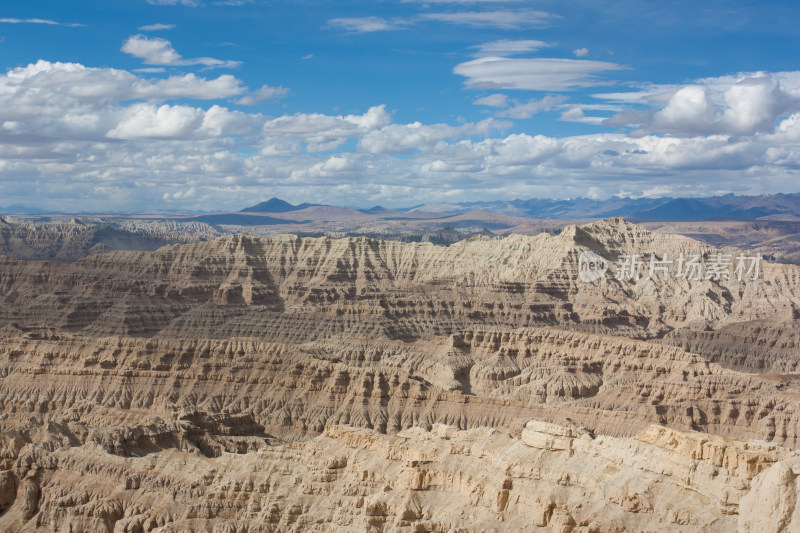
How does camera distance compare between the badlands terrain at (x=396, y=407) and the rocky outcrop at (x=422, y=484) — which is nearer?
the rocky outcrop at (x=422, y=484)

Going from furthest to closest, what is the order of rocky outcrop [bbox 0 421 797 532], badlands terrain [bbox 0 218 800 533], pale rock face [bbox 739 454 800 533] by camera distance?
badlands terrain [bbox 0 218 800 533] → rocky outcrop [bbox 0 421 797 532] → pale rock face [bbox 739 454 800 533]

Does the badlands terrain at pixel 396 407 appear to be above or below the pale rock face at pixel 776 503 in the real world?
below

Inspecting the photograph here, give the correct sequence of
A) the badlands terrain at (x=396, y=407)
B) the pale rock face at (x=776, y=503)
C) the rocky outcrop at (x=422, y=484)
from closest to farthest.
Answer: the pale rock face at (x=776, y=503) < the rocky outcrop at (x=422, y=484) < the badlands terrain at (x=396, y=407)

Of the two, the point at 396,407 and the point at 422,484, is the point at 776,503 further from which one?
the point at 396,407

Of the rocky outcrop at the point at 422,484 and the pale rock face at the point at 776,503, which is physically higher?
the pale rock face at the point at 776,503

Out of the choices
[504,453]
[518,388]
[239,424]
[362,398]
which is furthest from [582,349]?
[504,453]

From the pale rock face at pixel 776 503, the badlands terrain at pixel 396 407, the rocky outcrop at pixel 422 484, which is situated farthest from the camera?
the badlands terrain at pixel 396 407

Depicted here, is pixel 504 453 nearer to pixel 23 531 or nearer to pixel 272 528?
pixel 272 528

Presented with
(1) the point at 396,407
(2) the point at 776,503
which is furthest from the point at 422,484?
(1) the point at 396,407

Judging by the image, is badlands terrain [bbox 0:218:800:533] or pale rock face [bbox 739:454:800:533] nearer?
pale rock face [bbox 739:454:800:533]
